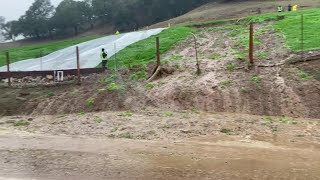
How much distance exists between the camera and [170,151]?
1037 centimetres

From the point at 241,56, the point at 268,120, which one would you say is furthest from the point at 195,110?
the point at 241,56

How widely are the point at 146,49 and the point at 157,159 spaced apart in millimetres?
14128

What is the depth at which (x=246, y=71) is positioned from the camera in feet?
53.9

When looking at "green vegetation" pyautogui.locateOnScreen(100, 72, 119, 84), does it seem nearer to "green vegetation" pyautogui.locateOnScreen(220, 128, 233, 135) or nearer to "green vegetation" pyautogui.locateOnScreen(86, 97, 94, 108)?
"green vegetation" pyautogui.locateOnScreen(86, 97, 94, 108)

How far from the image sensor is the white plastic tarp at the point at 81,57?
75.7 ft

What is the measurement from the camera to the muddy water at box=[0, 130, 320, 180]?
880 cm

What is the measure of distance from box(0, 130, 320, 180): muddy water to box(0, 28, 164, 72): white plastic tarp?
37.4 ft

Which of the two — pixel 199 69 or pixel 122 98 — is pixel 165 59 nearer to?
pixel 199 69

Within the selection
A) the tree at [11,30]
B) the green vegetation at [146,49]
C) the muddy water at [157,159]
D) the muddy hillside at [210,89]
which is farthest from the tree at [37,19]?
the muddy water at [157,159]

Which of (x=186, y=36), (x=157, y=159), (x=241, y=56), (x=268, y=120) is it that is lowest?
(x=157, y=159)

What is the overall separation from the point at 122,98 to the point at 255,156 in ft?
23.8

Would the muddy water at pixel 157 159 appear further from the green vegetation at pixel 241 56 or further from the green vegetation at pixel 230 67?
the green vegetation at pixel 241 56

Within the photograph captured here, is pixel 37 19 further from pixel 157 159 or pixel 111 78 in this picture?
pixel 157 159

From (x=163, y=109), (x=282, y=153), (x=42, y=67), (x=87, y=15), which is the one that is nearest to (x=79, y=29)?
(x=87, y=15)
